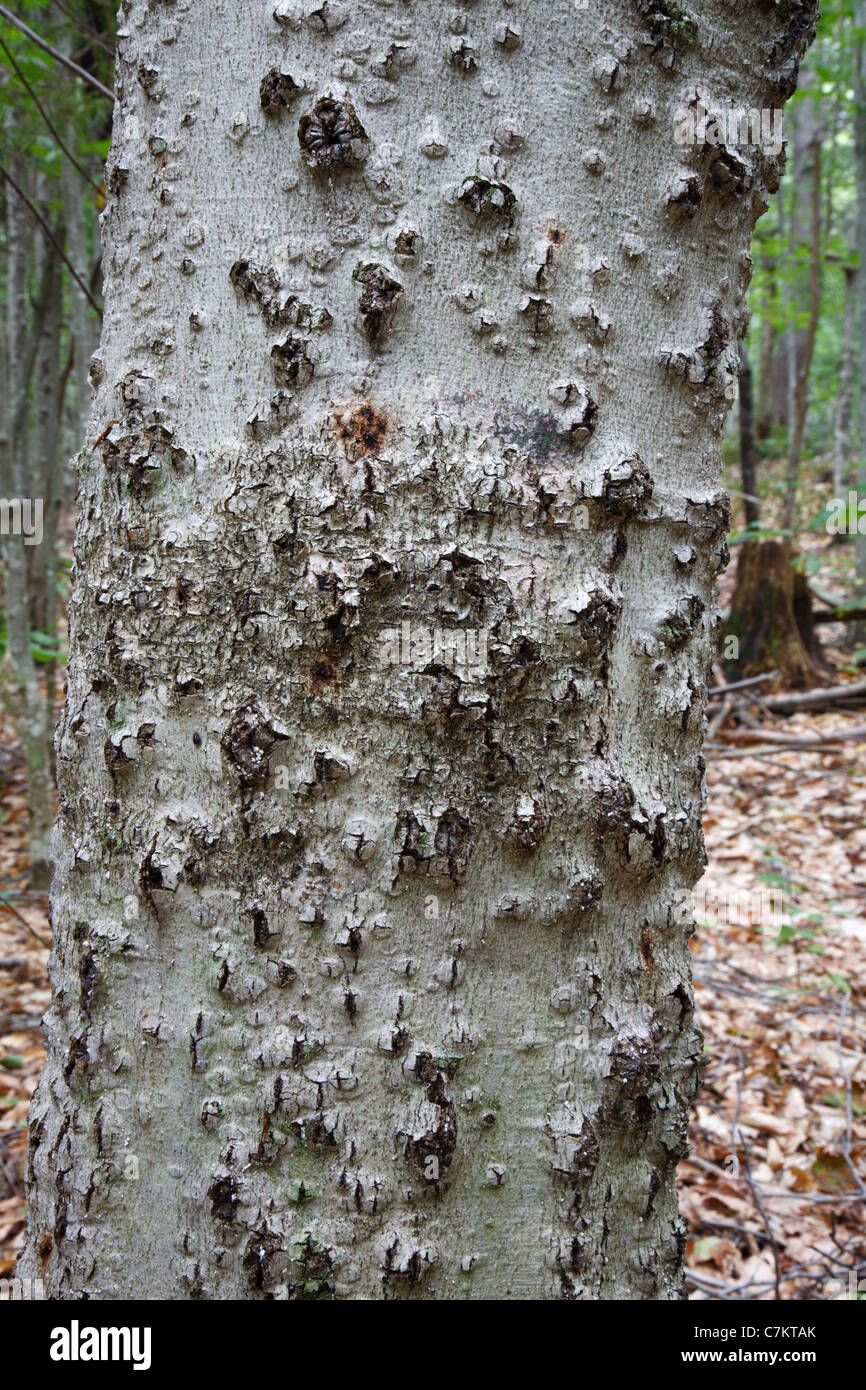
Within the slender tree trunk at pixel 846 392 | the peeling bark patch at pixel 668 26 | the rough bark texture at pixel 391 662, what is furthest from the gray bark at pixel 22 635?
the slender tree trunk at pixel 846 392

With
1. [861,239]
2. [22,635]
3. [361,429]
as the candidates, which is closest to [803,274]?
[861,239]

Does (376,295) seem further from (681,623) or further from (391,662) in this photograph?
(681,623)

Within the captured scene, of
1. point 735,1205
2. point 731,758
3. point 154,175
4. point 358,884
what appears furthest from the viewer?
point 731,758

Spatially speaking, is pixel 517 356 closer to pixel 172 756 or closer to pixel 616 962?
pixel 172 756

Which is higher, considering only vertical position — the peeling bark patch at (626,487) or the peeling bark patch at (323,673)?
the peeling bark patch at (626,487)

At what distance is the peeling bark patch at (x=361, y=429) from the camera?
3.17ft

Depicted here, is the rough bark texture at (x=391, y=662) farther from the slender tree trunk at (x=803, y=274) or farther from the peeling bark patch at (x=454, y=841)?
the slender tree trunk at (x=803, y=274)

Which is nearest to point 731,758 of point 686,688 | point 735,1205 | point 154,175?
point 735,1205

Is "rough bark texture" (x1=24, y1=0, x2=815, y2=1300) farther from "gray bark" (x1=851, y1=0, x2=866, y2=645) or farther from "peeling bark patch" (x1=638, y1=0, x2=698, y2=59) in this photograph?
"gray bark" (x1=851, y1=0, x2=866, y2=645)

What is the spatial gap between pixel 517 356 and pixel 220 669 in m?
0.50

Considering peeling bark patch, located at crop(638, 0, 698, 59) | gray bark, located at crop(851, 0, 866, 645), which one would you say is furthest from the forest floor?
gray bark, located at crop(851, 0, 866, 645)

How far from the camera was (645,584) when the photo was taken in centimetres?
105

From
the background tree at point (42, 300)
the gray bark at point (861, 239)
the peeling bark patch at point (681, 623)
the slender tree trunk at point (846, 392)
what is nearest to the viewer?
the peeling bark patch at point (681, 623)

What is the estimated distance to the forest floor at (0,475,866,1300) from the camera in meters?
2.27
